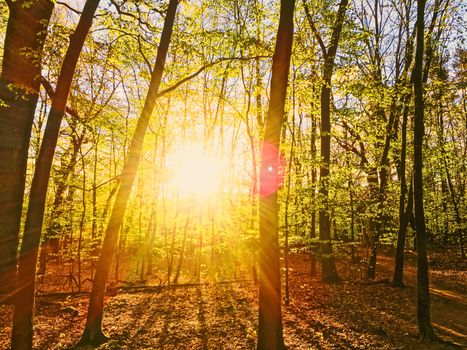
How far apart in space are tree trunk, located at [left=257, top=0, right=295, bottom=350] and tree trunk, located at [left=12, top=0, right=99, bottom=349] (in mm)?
3878

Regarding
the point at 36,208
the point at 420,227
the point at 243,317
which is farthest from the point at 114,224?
the point at 420,227

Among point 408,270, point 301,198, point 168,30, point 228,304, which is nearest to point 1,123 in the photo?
point 168,30

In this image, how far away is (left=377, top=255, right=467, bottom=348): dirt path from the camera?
7777mm

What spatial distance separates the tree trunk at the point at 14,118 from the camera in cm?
734

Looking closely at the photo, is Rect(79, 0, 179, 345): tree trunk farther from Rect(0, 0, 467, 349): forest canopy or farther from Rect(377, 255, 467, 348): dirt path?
Rect(377, 255, 467, 348): dirt path

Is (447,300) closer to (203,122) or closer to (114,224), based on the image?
(114,224)

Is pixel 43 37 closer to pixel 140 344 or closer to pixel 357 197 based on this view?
pixel 140 344

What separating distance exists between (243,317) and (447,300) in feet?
24.0

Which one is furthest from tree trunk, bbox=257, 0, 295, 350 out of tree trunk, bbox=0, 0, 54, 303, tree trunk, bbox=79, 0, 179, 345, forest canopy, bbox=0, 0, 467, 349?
tree trunk, bbox=0, 0, 54, 303

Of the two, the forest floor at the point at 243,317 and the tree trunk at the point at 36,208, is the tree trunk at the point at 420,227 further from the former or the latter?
the tree trunk at the point at 36,208

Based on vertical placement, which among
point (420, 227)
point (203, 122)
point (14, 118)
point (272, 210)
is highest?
point (203, 122)

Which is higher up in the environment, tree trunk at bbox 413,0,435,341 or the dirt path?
tree trunk at bbox 413,0,435,341

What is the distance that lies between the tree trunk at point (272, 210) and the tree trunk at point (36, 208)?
3.88m

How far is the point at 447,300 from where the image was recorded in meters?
10.9
